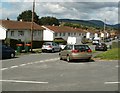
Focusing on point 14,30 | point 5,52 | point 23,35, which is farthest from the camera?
point 23,35

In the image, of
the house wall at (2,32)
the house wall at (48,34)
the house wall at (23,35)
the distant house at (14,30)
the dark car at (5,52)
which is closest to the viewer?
the dark car at (5,52)

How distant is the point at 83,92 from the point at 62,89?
37.4 inches

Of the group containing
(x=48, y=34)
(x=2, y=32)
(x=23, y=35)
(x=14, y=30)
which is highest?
(x=14, y=30)

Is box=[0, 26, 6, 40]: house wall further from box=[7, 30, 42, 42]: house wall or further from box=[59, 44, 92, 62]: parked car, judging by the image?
box=[59, 44, 92, 62]: parked car

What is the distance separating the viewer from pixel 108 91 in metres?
10.6

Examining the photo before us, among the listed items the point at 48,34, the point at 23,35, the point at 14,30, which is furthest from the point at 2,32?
the point at 48,34

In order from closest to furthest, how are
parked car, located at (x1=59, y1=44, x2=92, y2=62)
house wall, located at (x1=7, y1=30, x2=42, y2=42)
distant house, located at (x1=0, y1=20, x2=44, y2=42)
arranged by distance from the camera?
parked car, located at (x1=59, y1=44, x2=92, y2=62) < distant house, located at (x1=0, y1=20, x2=44, y2=42) < house wall, located at (x1=7, y1=30, x2=42, y2=42)

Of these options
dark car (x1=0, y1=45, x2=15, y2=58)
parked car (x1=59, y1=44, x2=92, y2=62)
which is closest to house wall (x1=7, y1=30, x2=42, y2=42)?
dark car (x1=0, y1=45, x2=15, y2=58)

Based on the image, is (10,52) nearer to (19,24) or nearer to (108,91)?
(108,91)

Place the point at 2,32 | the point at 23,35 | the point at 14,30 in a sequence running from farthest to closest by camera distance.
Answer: the point at 23,35 < the point at 14,30 < the point at 2,32

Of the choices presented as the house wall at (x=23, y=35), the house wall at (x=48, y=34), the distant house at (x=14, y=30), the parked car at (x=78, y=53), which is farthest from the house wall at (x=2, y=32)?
the parked car at (x=78, y=53)

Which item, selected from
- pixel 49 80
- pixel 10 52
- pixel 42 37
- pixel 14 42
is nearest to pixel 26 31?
pixel 42 37

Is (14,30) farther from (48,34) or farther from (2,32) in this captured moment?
(48,34)

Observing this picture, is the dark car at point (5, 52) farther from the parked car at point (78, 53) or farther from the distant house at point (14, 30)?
the distant house at point (14, 30)
